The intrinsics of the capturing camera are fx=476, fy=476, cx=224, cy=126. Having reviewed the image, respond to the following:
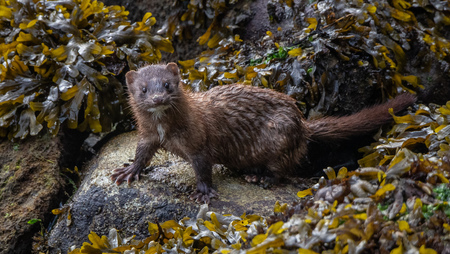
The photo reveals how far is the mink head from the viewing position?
379cm

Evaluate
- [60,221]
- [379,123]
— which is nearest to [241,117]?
[379,123]

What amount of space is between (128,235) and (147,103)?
44.0 inches

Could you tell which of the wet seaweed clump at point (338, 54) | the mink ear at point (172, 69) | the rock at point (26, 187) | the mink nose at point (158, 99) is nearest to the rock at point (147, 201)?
the rock at point (26, 187)

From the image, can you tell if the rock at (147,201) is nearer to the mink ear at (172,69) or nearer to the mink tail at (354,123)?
the mink tail at (354,123)

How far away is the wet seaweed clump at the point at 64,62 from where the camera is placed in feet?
16.6

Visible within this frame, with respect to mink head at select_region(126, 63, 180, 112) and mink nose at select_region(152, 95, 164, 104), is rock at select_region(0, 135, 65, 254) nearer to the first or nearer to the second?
mink head at select_region(126, 63, 180, 112)

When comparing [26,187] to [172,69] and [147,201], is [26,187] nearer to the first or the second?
[147,201]

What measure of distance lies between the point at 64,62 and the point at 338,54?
2970 millimetres

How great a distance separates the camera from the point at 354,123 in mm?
4484

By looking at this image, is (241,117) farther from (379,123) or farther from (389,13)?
(389,13)

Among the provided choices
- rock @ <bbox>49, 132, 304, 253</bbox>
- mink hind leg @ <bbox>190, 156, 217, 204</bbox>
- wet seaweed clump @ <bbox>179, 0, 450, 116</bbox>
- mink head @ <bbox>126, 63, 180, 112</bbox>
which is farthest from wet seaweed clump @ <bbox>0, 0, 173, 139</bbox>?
mink hind leg @ <bbox>190, 156, 217, 204</bbox>

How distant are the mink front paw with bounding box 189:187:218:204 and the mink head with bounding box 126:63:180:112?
0.77 m

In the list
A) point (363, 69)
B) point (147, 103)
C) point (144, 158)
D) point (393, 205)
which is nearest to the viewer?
point (393, 205)

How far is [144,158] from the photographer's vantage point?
4.24 m
